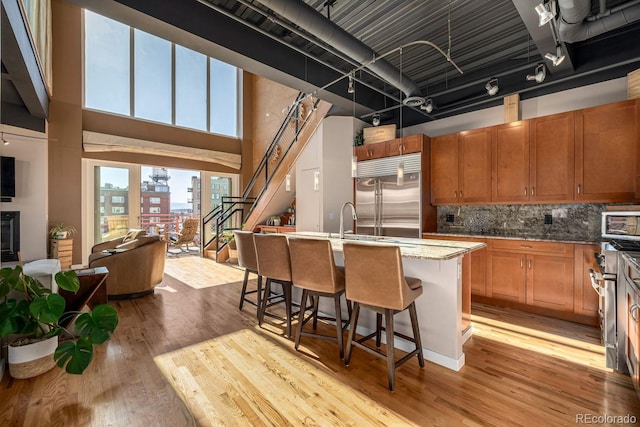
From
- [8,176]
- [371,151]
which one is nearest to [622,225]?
[371,151]

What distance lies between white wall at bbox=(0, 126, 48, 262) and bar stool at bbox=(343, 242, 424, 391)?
6.28 meters

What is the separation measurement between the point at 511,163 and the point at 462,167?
653 mm

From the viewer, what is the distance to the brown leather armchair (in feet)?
13.3

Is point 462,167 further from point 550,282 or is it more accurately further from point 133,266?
point 133,266

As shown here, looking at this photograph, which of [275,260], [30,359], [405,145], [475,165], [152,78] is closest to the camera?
[30,359]

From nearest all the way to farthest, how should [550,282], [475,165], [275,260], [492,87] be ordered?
[275,260] → [550,282] → [492,87] → [475,165]

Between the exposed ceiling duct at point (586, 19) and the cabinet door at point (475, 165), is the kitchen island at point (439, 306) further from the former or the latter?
the exposed ceiling duct at point (586, 19)

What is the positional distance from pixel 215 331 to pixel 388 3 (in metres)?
4.10

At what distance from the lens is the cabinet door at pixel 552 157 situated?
11.6 ft

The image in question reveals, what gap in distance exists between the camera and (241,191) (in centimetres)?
915

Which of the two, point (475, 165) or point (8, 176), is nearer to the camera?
point (475, 165)

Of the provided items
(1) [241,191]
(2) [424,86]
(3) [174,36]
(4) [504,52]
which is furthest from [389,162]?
(1) [241,191]

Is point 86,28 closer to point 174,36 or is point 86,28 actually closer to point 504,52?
point 174,36

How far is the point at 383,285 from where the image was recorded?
2.09m
